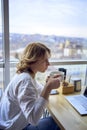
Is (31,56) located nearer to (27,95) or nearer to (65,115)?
(27,95)

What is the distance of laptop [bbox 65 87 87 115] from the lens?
1.48 metres

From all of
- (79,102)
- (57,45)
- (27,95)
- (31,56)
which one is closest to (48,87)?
(27,95)

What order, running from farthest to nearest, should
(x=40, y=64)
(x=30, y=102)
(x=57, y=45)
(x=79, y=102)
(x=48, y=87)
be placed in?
(x=57, y=45), (x=79, y=102), (x=40, y=64), (x=48, y=87), (x=30, y=102)

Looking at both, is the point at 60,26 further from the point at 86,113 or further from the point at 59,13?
the point at 86,113

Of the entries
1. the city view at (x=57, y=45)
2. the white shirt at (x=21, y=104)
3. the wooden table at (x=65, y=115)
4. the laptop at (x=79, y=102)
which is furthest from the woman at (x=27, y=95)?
the city view at (x=57, y=45)

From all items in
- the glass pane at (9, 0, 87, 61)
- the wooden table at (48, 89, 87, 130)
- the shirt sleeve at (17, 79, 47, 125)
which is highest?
the glass pane at (9, 0, 87, 61)

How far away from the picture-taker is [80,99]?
67.2 inches

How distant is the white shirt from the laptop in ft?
1.13

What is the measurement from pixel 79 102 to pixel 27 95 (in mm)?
557

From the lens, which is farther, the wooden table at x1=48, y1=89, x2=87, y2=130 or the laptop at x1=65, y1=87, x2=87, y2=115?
the laptop at x1=65, y1=87, x2=87, y2=115

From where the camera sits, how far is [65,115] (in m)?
1.42

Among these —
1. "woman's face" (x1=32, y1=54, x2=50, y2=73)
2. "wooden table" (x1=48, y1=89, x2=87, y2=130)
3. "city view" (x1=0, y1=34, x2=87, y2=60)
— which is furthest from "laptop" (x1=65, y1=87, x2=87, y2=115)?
"city view" (x1=0, y1=34, x2=87, y2=60)

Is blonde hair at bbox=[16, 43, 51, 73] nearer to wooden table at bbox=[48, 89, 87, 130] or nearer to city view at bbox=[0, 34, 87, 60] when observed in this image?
wooden table at bbox=[48, 89, 87, 130]

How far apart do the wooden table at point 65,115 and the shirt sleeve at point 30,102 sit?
18cm
